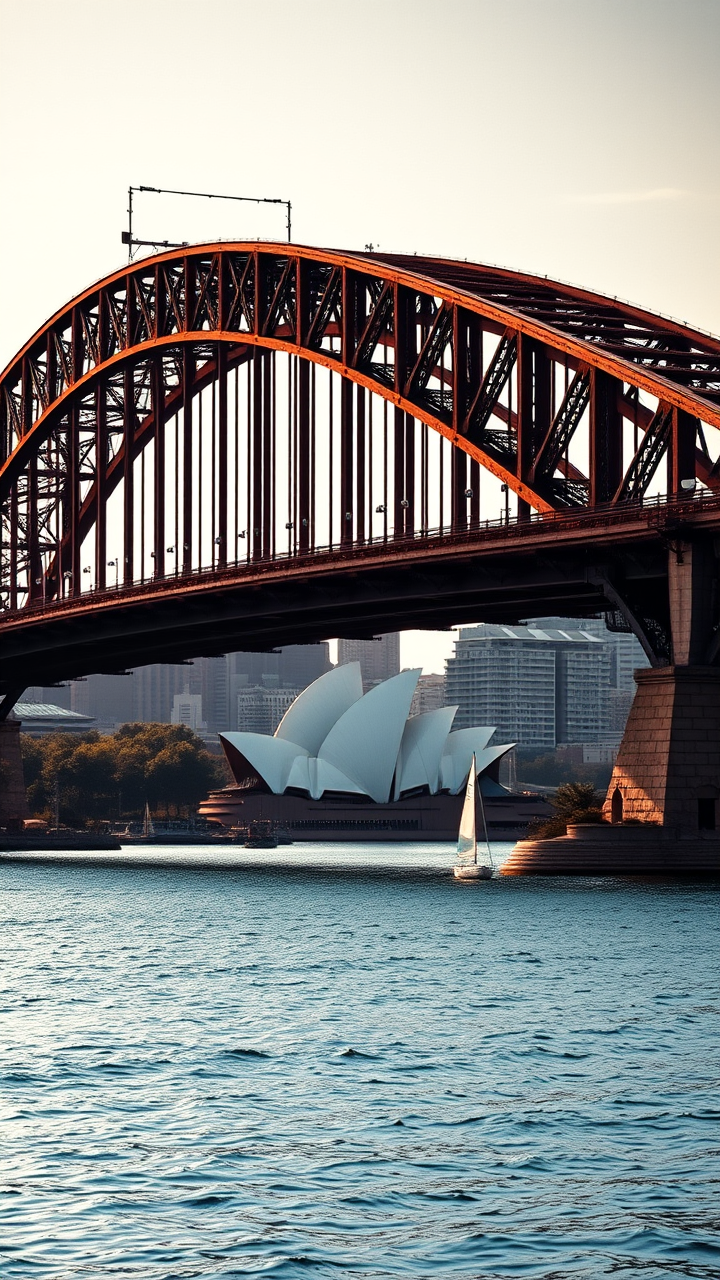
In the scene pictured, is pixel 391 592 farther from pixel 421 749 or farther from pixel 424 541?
pixel 421 749

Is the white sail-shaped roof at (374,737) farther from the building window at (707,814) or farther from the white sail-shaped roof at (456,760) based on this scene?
the building window at (707,814)

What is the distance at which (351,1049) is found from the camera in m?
30.8

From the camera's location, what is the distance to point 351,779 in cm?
19112

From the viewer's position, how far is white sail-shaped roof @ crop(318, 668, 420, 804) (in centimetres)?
17900

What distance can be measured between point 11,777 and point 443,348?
63039mm

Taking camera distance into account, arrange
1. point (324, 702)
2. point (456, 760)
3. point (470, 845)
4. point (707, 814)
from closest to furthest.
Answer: point (707, 814), point (470, 845), point (324, 702), point (456, 760)

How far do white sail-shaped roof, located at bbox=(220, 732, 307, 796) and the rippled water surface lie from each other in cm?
13865

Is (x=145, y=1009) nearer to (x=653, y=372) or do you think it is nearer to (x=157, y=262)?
(x=653, y=372)

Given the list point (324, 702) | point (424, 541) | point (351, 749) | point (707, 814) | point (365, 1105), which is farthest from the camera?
point (351, 749)

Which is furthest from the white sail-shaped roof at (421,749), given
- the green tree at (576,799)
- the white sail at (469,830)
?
the white sail at (469,830)

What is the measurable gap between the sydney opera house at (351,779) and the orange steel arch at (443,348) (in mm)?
77599

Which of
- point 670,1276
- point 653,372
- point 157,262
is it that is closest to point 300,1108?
point 670,1276

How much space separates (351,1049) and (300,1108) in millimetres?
4637

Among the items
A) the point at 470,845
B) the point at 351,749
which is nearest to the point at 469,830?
the point at 470,845
